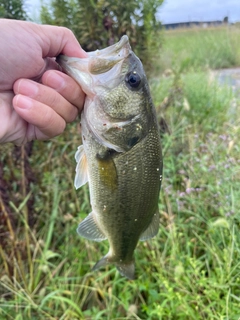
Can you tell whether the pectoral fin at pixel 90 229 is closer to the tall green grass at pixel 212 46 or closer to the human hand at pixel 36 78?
the human hand at pixel 36 78

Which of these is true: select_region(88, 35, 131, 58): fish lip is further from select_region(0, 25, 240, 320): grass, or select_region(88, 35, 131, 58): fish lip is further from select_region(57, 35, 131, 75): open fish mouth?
select_region(0, 25, 240, 320): grass

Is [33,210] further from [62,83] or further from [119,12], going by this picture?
[119,12]

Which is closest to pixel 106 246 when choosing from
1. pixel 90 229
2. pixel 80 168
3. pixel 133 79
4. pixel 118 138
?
pixel 90 229

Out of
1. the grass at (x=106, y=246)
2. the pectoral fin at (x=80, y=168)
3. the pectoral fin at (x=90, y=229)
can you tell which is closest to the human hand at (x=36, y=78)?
the pectoral fin at (x=80, y=168)

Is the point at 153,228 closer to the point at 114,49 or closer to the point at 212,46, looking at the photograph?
the point at 114,49

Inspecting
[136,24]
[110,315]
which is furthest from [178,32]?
[110,315]

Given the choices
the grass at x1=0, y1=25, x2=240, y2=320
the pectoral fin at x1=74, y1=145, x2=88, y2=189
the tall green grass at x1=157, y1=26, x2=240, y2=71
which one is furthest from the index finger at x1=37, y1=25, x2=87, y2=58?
the tall green grass at x1=157, y1=26, x2=240, y2=71
